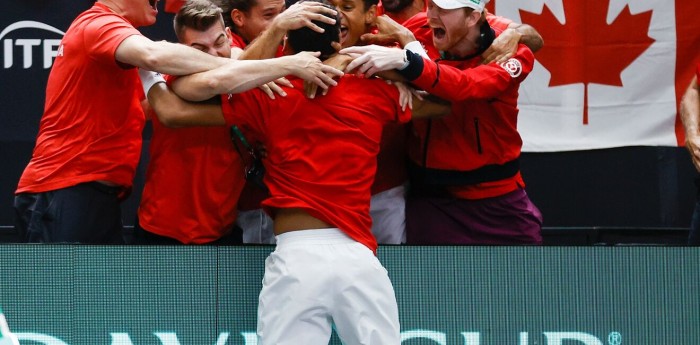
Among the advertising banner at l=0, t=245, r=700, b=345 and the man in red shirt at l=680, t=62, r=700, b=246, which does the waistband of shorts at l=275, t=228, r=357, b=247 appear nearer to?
the advertising banner at l=0, t=245, r=700, b=345

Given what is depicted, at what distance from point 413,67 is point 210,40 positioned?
2.69ft

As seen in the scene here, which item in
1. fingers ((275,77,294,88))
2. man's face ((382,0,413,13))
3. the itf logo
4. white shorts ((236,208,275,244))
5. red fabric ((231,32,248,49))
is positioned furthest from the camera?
the itf logo

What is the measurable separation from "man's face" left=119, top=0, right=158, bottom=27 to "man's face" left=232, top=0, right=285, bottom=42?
1.40ft

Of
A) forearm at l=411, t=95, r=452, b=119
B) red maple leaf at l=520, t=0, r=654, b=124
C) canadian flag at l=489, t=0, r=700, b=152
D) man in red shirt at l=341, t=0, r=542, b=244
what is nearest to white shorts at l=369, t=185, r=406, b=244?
man in red shirt at l=341, t=0, r=542, b=244

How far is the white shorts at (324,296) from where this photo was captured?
4.16 m

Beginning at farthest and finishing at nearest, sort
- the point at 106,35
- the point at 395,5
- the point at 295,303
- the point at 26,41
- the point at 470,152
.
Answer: the point at 26,41 < the point at 395,5 < the point at 470,152 < the point at 106,35 < the point at 295,303

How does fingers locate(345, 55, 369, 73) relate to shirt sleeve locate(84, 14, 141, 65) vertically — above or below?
below

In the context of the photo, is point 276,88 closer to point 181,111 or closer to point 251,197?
A: point 181,111

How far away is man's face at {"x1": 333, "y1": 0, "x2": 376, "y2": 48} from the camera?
479 centimetres

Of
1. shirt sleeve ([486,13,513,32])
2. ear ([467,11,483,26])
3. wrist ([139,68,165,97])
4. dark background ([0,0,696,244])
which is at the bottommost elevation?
dark background ([0,0,696,244])

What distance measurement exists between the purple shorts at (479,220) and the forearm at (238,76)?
1133 mm

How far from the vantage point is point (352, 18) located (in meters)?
4.80

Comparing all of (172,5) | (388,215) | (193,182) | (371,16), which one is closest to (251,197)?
(193,182)

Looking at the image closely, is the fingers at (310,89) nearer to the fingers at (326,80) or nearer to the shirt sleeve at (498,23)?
the fingers at (326,80)
